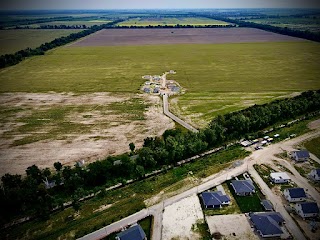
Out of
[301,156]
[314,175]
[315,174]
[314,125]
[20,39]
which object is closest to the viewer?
[315,174]

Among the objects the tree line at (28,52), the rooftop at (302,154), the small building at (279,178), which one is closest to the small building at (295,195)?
the small building at (279,178)

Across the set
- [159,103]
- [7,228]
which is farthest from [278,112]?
[7,228]

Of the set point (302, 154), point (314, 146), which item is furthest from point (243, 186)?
point (314, 146)

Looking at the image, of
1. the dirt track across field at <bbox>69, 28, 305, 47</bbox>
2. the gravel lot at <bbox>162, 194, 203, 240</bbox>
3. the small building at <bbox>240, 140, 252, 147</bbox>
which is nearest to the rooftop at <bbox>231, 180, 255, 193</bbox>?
the gravel lot at <bbox>162, 194, 203, 240</bbox>

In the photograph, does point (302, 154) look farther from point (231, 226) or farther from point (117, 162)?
point (117, 162)

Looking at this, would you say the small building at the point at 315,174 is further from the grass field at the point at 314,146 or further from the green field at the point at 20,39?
the green field at the point at 20,39

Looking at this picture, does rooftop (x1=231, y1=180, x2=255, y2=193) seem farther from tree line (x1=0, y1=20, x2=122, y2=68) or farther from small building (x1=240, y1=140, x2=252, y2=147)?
tree line (x1=0, y1=20, x2=122, y2=68)

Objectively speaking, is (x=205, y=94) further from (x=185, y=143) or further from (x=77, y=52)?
(x=77, y=52)
